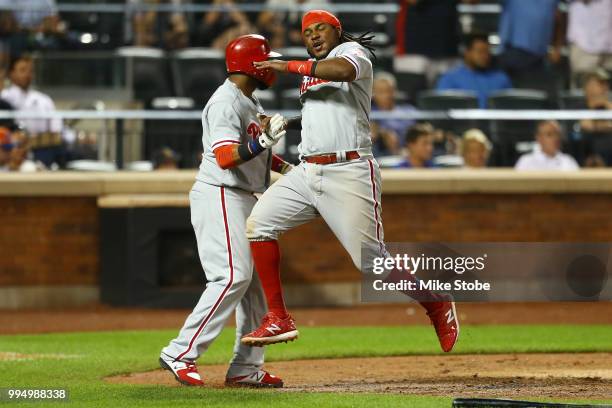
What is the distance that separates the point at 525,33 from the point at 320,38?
8434 millimetres

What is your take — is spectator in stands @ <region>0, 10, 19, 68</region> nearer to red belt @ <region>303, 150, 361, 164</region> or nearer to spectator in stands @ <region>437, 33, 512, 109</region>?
spectator in stands @ <region>437, 33, 512, 109</region>

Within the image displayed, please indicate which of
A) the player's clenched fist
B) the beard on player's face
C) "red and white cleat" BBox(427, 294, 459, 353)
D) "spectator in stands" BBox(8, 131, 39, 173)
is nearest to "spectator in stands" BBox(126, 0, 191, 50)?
"spectator in stands" BBox(8, 131, 39, 173)

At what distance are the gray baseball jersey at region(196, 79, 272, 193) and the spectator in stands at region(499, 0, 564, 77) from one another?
324 inches

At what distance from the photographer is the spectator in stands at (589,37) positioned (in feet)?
49.3

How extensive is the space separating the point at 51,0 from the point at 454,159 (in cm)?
626

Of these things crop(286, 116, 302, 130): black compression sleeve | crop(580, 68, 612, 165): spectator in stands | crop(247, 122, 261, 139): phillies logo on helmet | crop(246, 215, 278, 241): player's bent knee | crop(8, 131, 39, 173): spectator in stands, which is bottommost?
crop(8, 131, 39, 173): spectator in stands

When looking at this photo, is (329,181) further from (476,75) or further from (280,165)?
(476,75)

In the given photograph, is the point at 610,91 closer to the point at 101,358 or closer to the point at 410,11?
the point at 410,11

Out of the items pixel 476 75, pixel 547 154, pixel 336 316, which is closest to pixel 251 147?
pixel 336 316

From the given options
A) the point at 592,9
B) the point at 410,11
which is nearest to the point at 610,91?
the point at 592,9

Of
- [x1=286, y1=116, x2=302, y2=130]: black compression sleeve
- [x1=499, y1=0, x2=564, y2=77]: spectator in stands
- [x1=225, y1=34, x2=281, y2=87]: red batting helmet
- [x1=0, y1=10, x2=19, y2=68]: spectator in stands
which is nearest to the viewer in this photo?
[x1=225, y1=34, x2=281, y2=87]: red batting helmet

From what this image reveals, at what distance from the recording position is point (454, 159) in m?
13.0

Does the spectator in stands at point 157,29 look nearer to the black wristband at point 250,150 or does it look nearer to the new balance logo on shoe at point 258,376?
the new balance logo on shoe at point 258,376

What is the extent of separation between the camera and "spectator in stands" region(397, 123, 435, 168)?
1289cm
